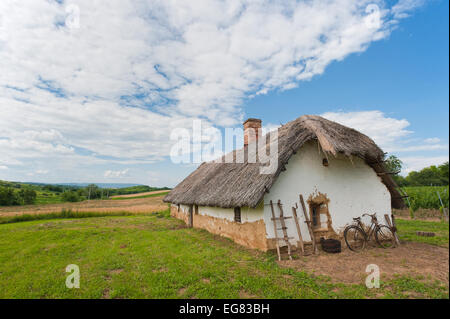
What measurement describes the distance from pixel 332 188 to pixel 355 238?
1827 millimetres

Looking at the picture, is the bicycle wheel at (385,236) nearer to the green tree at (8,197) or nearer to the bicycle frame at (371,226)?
the bicycle frame at (371,226)

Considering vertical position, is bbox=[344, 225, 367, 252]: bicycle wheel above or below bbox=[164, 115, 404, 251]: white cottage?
below

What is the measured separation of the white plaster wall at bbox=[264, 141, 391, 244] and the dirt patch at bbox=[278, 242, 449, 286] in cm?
95

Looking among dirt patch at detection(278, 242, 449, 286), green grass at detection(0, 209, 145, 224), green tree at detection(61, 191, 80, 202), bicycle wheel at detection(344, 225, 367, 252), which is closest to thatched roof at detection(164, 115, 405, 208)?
dirt patch at detection(278, 242, 449, 286)

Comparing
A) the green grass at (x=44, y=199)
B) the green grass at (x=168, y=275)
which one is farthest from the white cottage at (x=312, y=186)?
the green grass at (x=44, y=199)

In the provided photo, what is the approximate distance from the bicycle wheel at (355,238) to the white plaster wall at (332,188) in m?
0.32

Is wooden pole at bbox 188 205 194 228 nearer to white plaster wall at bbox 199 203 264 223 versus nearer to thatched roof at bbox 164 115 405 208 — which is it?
white plaster wall at bbox 199 203 264 223

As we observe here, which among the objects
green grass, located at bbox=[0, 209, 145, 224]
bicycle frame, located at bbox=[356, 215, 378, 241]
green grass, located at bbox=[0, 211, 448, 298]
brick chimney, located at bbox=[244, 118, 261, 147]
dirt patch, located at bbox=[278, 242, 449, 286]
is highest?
brick chimney, located at bbox=[244, 118, 261, 147]

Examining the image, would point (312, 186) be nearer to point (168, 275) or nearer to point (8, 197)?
point (168, 275)

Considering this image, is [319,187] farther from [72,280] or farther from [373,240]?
[72,280]

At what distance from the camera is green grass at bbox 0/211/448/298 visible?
4.33 m

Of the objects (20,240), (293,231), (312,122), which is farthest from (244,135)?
(20,240)

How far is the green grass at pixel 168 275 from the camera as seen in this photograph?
14.2 feet

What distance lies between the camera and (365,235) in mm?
7285
